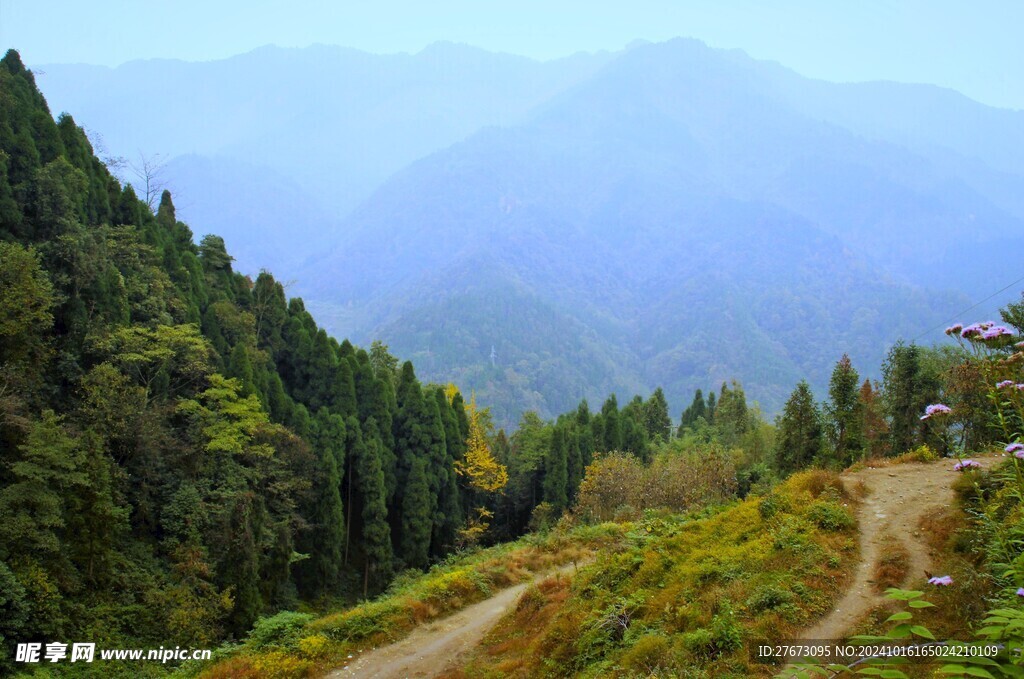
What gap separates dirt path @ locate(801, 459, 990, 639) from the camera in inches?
351

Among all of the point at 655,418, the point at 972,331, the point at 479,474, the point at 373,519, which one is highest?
the point at 655,418

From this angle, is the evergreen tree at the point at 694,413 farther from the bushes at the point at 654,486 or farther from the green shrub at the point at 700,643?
the green shrub at the point at 700,643

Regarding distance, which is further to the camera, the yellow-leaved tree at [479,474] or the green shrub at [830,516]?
the yellow-leaved tree at [479,474]

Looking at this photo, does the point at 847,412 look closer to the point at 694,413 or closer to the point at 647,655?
the point at 647,655

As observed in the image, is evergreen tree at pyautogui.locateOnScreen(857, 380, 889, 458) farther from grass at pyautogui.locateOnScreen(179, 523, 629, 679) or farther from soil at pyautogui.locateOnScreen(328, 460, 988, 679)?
grass at pyautogui.locateOnScreen(179, 523, 629, 679)

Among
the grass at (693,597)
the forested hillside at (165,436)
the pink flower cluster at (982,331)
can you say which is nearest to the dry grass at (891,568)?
the grass at (693,597)

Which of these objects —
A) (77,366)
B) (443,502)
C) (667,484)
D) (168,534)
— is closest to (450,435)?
(443,502)

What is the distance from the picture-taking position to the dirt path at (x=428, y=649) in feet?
41.4

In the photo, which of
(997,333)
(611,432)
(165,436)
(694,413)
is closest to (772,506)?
(997,333)

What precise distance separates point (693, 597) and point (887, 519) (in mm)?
5013

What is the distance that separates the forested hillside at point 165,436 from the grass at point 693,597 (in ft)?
43.0

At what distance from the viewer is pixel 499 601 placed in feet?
55.9

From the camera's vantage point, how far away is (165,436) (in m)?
22.8

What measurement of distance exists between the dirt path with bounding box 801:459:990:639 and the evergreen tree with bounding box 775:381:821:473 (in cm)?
1234
